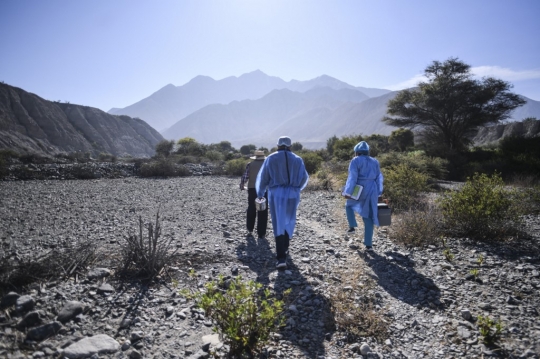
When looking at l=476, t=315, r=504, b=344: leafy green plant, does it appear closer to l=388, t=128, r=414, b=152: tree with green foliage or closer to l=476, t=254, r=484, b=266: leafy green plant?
l=476, t=254, r=484, b=266: leafy green plant

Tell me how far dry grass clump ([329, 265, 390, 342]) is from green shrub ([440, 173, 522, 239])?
266 cm

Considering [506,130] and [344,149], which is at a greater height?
[506,130]

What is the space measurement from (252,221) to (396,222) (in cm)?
327

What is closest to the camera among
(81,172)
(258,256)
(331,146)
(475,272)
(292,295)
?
(292,295)

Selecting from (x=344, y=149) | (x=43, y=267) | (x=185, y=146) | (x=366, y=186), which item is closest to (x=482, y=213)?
(x=366, y=186)

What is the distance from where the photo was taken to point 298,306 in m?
3.46

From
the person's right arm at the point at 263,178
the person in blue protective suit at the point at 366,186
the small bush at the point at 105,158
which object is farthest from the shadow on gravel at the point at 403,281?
the small bush at the point at 105,158

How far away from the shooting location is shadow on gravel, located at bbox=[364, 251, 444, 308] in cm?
365

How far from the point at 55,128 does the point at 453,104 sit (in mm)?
45630

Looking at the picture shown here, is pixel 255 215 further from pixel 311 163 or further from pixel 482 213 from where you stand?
pixel 311 163

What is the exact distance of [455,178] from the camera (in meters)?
16.5

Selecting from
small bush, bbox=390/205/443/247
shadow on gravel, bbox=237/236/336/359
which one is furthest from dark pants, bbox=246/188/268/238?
small bush, bbox=390/205/443/247

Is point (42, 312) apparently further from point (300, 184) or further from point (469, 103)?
point (469, 103)

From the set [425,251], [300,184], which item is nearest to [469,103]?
[425,251]
